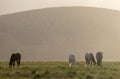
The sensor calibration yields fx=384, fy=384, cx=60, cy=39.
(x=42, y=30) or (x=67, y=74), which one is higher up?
(x=42, y=30)

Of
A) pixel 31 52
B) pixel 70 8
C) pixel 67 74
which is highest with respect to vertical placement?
pixel 70 8

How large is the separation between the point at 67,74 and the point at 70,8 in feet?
355

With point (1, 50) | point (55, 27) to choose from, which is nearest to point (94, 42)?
point (55, 27)

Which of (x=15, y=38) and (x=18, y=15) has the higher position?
(x=18, y=15)

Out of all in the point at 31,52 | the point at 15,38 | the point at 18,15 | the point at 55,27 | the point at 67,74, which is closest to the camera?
the point at 67,74

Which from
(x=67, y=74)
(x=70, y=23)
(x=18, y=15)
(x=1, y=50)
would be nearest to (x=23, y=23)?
(x=18, y=15)

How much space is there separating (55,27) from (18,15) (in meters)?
17.9

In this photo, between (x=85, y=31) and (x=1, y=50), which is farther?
(x=85, y=31)

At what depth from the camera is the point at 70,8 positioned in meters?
135

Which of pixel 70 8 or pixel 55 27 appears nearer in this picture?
pixel 55 27

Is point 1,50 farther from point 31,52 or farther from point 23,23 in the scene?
point 23,23

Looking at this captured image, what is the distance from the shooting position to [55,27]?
4685 inches

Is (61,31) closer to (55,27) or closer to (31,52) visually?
(55,27)

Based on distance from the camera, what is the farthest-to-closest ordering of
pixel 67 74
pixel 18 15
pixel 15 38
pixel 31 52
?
pixel 18 15 < pixel 15 38 < pixel 31 52 < pixel 67 74
